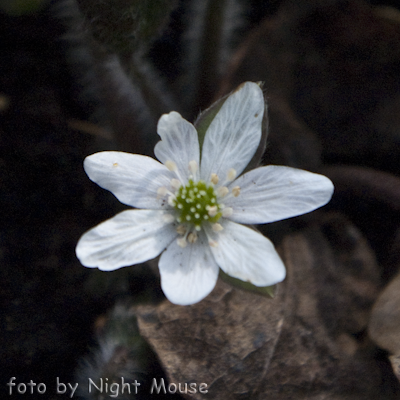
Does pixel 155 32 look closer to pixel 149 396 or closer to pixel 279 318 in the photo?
pixel 279 318

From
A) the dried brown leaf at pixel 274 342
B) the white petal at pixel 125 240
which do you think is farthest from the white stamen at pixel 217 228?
the dried brown leaf at pixel 274 342

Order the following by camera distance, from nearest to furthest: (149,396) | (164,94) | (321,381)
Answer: (321,381) → (149,396) → (164,94)

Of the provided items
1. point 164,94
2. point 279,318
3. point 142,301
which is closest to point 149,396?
point 142,301

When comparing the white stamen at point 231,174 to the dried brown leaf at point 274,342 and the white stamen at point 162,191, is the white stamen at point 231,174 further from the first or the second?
the dried brown leaf at point 274,342

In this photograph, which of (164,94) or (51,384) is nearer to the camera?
(51,384)

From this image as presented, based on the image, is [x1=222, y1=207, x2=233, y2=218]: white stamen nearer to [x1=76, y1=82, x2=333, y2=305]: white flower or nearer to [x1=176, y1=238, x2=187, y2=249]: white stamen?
[x1=76, y1=82, x2=333, y2=305]: white flower

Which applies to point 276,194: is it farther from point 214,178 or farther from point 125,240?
point 125,240

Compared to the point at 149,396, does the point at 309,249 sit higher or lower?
higher
